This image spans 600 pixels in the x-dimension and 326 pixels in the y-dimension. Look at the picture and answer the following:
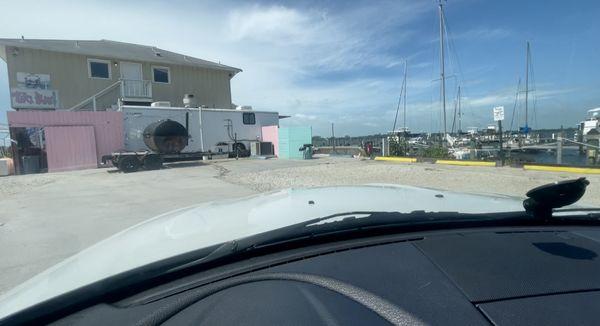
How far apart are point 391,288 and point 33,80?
2622 centimetres

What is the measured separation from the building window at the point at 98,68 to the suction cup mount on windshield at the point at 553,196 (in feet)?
87.4

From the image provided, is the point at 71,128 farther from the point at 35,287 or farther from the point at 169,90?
the point at 35,287

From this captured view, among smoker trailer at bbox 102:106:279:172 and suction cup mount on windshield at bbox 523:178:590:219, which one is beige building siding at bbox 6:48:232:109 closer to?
smoker trailer at bbox 102:106:279:172

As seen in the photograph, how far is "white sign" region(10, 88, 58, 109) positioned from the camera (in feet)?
61.8

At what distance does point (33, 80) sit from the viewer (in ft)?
65.4

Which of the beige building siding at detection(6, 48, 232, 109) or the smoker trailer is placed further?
the beige building siding at detection(6, 48, 232, 109)

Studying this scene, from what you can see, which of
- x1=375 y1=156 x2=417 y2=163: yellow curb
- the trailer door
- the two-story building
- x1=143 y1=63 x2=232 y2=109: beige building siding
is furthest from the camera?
x1=143 y1=63 x2=232 y2=109: beige building siding

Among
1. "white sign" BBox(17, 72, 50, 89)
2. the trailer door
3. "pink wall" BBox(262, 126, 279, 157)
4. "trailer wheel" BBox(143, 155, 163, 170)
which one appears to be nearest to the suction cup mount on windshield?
"trailer wheel" BBox(143, 155, 163, 170)

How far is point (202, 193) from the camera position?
8.82 meters

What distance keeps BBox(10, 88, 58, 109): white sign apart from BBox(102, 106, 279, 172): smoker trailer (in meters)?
5.36

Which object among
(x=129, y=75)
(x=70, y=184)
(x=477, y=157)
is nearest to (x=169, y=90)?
(x=129, y=75)

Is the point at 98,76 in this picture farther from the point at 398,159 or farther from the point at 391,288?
the point at 391,288

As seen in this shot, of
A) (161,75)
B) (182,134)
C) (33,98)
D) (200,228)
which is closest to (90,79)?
(33,98)

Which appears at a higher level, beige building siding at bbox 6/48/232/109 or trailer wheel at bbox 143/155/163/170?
beige building siding at bbox 6/48/232/109
